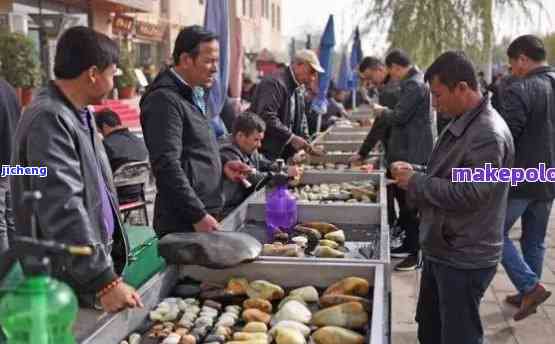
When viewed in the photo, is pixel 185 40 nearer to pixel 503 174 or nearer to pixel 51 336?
pixel 503 174

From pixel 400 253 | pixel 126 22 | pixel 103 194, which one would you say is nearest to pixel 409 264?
pixel 400 253

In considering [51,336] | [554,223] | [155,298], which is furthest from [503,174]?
[554,223]

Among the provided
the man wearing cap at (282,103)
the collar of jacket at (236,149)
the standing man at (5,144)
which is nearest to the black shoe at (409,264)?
the man wearing cap at (282,103)

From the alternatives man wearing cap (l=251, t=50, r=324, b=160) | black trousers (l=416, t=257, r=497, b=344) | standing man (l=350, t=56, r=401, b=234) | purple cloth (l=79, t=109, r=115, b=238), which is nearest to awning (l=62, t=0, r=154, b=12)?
standing man (l=350, t=56, r=401, b=234)

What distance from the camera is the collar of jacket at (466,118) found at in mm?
2490

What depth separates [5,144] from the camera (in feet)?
10.4

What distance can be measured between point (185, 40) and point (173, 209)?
789 mm

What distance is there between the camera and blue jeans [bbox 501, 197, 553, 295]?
4.13 meters

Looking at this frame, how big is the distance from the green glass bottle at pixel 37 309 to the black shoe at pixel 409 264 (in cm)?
419

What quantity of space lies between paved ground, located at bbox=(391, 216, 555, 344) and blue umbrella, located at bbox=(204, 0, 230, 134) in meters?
2.02

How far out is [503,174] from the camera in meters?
2.45

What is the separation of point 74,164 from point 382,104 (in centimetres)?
464
